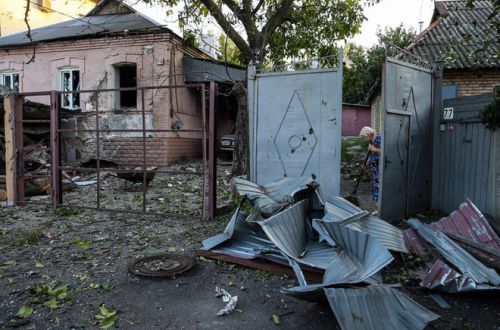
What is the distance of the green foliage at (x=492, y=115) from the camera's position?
5.55 metres

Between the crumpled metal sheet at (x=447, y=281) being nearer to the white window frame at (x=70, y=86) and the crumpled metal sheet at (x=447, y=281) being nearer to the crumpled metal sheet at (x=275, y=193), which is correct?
the crumpled metal sheet at (x=275, y=193)

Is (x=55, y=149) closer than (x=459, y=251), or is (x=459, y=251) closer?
(x=459, y=251)

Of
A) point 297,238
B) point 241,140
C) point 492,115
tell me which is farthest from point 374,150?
point 297,238

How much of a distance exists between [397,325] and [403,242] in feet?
6.46

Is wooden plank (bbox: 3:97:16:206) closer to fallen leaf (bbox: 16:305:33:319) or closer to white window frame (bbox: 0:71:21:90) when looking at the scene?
fallen leaf (bbox: 16:305:33:319)

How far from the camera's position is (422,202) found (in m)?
6.80

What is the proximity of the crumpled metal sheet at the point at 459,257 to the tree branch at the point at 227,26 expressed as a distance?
6327 mm

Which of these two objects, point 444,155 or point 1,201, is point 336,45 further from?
point 1,201

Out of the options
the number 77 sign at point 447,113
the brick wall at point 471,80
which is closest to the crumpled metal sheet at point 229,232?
the number 77 sign at point 447,113

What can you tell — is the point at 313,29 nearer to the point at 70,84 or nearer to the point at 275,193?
the point at 275,193

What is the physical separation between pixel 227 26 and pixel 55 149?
188 inches

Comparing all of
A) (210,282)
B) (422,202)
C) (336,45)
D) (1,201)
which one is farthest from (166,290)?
(336,45)

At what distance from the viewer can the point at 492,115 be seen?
5625 millimetres

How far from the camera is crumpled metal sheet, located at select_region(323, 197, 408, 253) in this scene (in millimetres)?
4009
